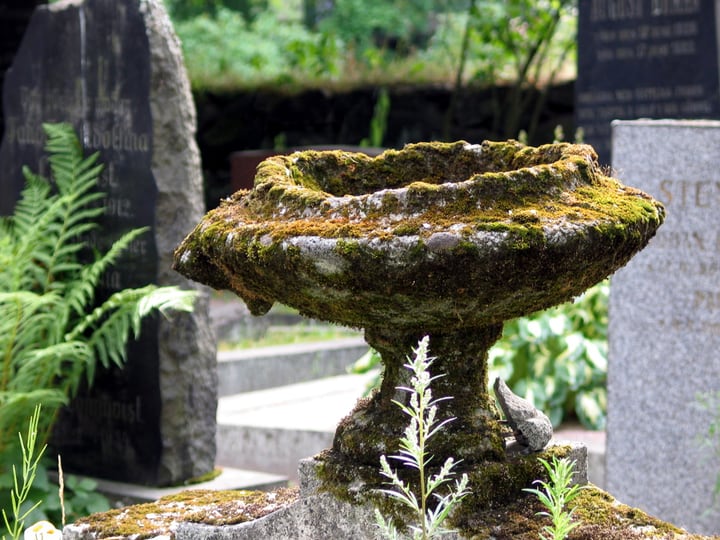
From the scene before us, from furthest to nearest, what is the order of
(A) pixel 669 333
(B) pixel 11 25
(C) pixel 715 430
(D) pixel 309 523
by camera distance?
(B) pixel 11 25, (A) pixel 669 333, (C) pixel 715 430, (D) pixel 309 523

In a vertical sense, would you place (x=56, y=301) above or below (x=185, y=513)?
above

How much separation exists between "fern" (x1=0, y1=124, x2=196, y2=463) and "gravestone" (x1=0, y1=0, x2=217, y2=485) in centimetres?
10

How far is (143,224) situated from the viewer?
18.1 ft

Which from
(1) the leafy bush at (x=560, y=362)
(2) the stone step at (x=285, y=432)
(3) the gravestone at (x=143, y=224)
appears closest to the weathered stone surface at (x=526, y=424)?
(2) the stone step at (x=285, y=432)

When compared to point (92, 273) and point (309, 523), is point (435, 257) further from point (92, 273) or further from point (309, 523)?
point (92, 273)

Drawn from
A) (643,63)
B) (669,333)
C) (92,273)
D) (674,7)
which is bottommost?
(669,333)

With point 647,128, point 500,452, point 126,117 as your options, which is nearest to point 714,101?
point 647,128

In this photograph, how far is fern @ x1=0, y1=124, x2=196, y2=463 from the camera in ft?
16.4

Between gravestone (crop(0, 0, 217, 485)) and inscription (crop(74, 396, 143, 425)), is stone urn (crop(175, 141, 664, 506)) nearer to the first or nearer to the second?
gravestone (crop(0, 0, 217, 485))

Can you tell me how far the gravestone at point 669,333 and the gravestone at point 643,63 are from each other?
3.89 metres

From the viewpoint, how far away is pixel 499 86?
1336 centimetres

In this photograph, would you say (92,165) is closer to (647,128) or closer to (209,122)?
(647,128)

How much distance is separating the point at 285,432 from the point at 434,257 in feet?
13.3

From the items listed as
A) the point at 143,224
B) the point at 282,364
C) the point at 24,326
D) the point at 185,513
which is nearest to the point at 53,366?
the point at 24,326
